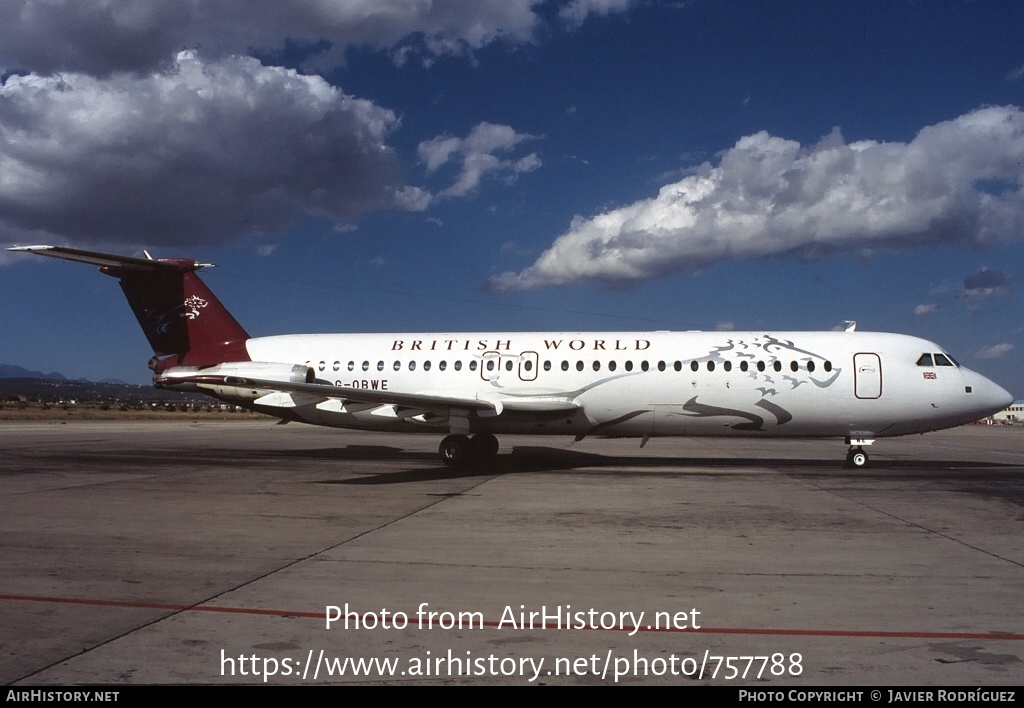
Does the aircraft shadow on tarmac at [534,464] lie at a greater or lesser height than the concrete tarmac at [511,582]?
lesser

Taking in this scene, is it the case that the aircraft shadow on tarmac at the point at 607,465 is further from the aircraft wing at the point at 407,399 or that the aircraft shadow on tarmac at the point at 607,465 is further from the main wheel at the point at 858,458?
the aircraft wing at the point at 407,399

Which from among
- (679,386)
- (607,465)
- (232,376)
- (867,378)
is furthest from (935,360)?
(232,376)

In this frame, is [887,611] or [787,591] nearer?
[887,611]

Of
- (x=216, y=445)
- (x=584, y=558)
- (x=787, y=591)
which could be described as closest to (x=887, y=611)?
(x=787, y=591)

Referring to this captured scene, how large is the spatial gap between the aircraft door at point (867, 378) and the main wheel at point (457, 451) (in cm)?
930

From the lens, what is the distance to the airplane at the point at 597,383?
17.2 metres

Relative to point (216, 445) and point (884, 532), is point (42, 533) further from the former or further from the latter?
point (216, 445)

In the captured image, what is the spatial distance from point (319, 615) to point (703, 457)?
17.9 metres

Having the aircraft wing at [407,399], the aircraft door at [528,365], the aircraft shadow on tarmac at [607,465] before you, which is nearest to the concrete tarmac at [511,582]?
the aircraft shadow on tarmac at [607,465]

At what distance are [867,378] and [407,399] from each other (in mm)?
10748

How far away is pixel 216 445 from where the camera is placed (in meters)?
26.3

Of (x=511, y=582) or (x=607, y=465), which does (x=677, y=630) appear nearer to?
(x=511, y=582)

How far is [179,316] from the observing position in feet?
67.3

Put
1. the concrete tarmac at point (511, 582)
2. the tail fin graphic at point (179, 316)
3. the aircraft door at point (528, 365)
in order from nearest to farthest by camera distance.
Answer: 1. the concrete tarmac at point (511, 582)
2. the aircraft door at point (528, 365)
3. the tail fin graphic at point (179, 316)
